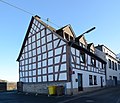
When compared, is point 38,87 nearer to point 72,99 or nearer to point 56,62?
point 56,62

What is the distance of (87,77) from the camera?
31.0 m

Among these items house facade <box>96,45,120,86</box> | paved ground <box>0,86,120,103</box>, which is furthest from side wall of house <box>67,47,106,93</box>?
house facade <box>96,45,120,86</box>

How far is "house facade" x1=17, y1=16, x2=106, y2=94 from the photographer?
2673 centimetres

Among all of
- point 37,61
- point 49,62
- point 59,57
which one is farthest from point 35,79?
point 59,57

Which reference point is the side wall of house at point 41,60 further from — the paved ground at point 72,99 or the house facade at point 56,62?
the paved ground at point 72,99

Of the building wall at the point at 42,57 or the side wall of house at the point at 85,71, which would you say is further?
the building wall at the point at 42,57

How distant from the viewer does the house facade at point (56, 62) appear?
26.7 metres

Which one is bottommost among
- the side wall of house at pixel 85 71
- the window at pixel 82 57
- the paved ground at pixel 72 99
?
the paved ground at pixel 72 99

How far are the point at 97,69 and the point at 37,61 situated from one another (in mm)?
10387

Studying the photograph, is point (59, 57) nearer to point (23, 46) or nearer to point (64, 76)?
point (64, 76)

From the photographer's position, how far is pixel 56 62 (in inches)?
1112

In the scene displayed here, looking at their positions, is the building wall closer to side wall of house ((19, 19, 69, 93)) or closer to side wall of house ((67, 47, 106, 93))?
side wall of house ((19, 19, 69, 93))

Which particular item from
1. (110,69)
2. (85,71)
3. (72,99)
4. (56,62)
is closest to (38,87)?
(56,62)

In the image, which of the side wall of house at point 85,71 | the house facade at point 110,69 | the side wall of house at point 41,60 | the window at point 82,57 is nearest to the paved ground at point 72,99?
the side wall of house at point 85,71
